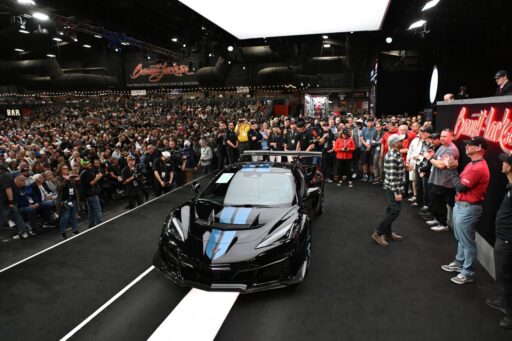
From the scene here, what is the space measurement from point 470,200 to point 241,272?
9.57ft

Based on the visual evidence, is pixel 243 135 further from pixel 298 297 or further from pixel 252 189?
pixel 298 297

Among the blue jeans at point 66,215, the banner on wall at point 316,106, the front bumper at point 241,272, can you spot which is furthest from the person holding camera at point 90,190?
the banner on wall at point 316,106

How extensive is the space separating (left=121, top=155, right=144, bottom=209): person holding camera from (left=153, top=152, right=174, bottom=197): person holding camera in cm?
50

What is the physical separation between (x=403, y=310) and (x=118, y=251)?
4.06 m

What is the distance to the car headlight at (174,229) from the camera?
389cm

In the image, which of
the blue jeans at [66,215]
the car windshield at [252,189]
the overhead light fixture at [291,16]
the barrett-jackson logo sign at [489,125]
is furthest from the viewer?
the overhead light fixture at [291,16]

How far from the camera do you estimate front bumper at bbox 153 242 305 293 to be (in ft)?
11.3

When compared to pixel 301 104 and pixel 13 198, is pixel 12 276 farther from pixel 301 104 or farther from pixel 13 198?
pixel 301 104

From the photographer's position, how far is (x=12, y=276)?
436 centimetres

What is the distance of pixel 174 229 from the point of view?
160 inches

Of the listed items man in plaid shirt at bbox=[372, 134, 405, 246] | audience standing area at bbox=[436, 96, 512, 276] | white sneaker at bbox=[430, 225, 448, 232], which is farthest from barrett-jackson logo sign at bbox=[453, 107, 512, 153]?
white sneaker at bbox=[430, 225, 448, 232]

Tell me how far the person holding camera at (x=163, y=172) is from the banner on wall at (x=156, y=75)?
86.9ft

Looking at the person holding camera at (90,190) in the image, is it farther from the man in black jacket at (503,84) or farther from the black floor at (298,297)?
the man in black jacket at (503,84)

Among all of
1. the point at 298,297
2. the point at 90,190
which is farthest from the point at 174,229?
the point at 90,190
